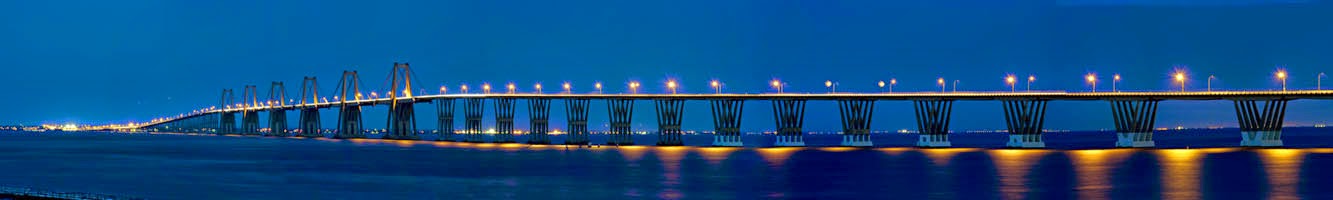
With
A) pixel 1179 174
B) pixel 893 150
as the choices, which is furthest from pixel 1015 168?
pixel 893 150

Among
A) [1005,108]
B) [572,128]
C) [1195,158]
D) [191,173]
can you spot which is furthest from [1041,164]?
[572,128]

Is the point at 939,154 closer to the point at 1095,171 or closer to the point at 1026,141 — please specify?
the point at 1026,141

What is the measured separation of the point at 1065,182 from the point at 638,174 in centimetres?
2355

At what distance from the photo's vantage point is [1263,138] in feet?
393

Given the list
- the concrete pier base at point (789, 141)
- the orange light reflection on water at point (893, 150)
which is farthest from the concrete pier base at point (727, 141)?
the orange light reflection on water at point (893, 150)

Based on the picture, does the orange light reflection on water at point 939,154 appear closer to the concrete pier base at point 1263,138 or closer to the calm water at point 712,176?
the calm water at point 712,176

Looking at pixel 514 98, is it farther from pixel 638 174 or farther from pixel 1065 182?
pixel 1065 182

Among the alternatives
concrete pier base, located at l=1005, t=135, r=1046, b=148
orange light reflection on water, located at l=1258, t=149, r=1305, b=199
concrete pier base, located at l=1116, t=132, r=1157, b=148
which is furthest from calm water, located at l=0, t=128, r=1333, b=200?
concrete pier base, located at l=1005, t=135, r=1046, b=148

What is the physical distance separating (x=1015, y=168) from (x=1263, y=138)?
35.9 meters

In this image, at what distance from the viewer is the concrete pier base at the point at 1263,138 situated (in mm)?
119062

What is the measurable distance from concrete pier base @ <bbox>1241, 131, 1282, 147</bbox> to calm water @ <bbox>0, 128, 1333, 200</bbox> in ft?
4.84

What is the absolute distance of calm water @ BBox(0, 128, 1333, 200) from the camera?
72.2 meters

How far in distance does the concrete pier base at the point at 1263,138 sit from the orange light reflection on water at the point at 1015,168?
15.0 m

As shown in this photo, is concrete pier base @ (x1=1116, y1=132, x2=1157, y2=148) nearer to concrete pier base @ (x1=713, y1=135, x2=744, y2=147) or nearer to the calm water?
the calm water
